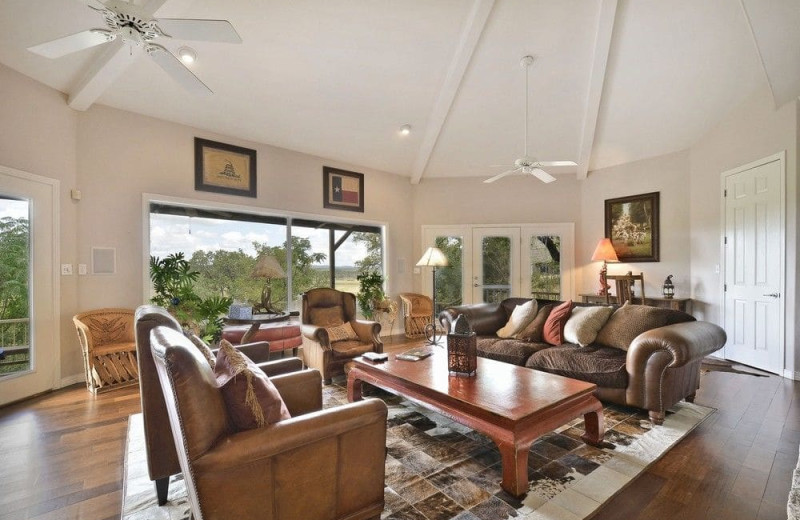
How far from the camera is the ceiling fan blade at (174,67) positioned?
2.41 metres

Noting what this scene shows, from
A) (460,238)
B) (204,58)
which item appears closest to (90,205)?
(204,58)

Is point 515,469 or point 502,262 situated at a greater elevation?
point 502,262

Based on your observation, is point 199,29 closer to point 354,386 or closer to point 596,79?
point 354,386

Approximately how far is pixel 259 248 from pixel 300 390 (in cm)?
353

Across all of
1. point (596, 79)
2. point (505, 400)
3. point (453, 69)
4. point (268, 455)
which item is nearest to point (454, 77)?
point (453, 69)

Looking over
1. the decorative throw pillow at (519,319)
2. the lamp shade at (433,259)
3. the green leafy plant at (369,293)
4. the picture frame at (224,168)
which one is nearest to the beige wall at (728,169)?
the decorative throw pillow at (519,319)

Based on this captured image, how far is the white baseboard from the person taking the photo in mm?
3697

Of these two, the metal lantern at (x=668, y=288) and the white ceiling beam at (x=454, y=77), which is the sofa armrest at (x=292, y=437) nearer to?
the white ceiling beam at (x=454, y=77)

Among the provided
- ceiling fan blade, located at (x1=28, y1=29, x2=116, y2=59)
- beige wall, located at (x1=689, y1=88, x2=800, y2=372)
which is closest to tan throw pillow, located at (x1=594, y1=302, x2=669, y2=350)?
beige wall, located at (x1=689, y1=88, x2=800, y2=372)

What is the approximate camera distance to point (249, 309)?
4.13 m

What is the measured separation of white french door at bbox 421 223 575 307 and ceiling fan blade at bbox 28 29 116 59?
17.0 ft

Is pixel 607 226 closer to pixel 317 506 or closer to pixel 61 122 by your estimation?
pixel 317 506

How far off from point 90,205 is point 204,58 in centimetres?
196

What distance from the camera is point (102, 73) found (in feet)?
11.4
